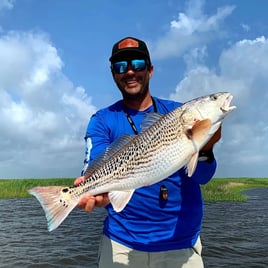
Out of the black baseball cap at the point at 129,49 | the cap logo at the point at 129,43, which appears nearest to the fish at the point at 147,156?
the black baseball cap at the point at 129,49

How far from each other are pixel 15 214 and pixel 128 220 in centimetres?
2589

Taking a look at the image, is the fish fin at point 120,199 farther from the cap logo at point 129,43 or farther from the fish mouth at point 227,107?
the cap logo at point 129,43

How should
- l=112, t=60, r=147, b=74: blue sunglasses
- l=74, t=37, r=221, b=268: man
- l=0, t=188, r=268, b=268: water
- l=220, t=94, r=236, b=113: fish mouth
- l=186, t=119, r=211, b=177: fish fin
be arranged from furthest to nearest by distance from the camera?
l=0, t=188, r=268, b=268: water < l=112, t=60, r=147, b=74: blue sunglasses < l=74, t=37, r=221, b=268: man < l=220, t=94, r=236, b=113: fish mouth < l=186, t=119, r=211, b=177: fish fin

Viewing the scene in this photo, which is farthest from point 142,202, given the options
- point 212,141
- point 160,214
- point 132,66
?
point 132,66

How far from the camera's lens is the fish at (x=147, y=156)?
13.5 ft

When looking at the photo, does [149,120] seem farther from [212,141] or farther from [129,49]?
[129,49]

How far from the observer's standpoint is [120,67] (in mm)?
5023

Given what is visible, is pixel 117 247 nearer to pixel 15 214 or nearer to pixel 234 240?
pixel 234 240

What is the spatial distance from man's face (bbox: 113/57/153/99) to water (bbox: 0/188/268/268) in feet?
36.3

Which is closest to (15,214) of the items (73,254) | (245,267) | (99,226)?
(99,226)

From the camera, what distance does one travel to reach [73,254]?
1638cm

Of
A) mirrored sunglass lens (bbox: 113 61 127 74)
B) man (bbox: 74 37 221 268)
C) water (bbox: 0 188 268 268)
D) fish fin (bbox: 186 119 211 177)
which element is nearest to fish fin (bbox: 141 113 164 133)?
man (bbox: 74 37 221 268)

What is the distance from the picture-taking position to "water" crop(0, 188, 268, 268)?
1536 centimetres

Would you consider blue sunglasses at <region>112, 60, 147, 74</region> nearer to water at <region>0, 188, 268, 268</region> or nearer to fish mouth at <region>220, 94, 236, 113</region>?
fish mouth at <region>220, 94, 236, 113</region>
